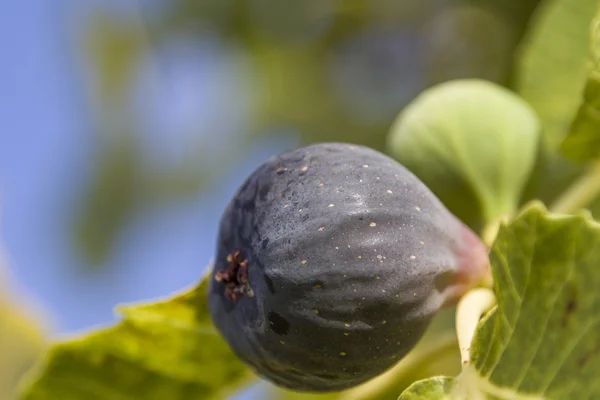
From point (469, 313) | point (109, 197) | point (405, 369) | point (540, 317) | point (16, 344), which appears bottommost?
point (16, 344)

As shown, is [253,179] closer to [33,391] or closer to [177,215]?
[33,391]

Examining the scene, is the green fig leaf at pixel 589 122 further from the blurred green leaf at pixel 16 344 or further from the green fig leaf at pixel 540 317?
the blurred green leaf at pixel 16 344

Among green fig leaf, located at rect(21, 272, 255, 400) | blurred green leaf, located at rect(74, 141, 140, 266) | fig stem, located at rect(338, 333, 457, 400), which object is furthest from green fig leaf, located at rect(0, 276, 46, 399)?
fig stem, located at rect(338, 333, 457, 400)

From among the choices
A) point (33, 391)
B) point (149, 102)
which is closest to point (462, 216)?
point (33, 391)

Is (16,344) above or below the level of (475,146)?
below

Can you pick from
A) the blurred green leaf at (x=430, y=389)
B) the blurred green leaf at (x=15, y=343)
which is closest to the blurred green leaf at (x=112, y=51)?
the blurred green leaf at (x=15, y=343)

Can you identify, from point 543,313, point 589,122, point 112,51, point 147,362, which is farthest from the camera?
point 112,51

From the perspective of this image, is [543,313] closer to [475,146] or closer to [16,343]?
[475,146]

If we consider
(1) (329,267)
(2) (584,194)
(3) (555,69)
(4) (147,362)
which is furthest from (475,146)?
(4) (147,362)
